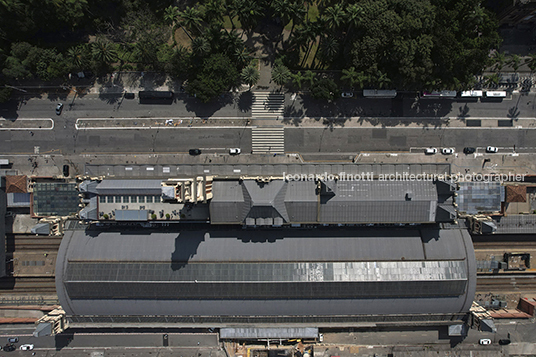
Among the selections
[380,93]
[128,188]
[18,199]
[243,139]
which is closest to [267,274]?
[243,139]

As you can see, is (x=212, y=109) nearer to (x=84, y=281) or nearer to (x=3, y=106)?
(x=84, y=281)

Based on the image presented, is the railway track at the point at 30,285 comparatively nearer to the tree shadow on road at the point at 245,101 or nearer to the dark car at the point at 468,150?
the tree shadow on road at the point at 245,101

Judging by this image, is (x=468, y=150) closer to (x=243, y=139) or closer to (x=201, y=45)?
(x=243, y=139)

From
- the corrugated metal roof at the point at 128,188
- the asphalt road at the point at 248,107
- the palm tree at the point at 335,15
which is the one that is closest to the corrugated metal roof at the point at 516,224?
the asphalt road at the point at 248,107

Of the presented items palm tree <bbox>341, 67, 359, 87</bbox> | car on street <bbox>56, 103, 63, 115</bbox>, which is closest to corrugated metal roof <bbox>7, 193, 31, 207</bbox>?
car on street <bbox>56, 103, 63, 115</bbox>

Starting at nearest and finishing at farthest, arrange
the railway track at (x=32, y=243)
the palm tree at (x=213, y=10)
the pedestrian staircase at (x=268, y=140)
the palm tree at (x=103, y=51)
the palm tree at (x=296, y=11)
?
the palm tree at (x=296, y=11)
the palm tree at (x=213, y=10)
the palm tree at (x=103, y=51)
the railway track at (x=32, y=243)
the pedestrian staircase at (x=268, y=140)

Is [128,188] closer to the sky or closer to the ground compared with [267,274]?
closer to the sky
